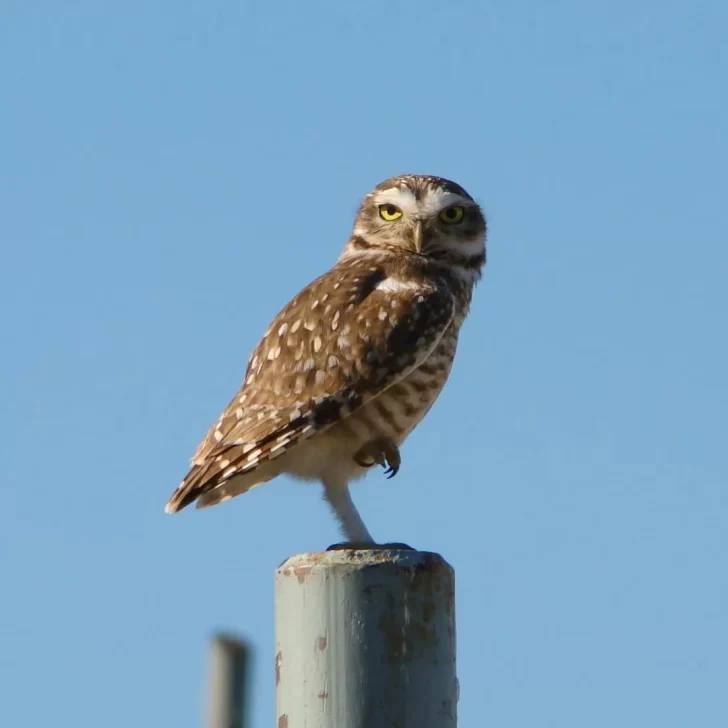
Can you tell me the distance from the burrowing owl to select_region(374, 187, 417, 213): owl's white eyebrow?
64cm

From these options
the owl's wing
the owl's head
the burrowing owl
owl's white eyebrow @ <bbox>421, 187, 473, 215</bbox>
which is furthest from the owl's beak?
the owl's wing

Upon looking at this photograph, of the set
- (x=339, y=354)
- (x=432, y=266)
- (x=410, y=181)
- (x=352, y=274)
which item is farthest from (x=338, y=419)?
(x=410, y=181)

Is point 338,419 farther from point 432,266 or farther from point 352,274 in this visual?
point 432,266

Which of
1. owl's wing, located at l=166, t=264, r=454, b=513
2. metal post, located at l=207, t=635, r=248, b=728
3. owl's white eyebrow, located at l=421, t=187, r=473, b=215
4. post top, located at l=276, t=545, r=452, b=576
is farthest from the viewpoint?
owl's white eyebrow, located at l=421, t=187, r=473, b=215

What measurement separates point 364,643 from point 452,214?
12.4ft

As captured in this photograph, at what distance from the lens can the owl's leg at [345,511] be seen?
4.92 meters

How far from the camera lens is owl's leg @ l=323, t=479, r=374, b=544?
16.1ft

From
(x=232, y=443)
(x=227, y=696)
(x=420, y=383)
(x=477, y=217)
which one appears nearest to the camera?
(x=227, y=696)

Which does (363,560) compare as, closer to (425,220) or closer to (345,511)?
(345,511)

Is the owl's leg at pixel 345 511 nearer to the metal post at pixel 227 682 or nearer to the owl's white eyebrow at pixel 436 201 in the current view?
the owl's white eyebrow at pixel 436 201

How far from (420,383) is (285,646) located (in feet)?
7.74

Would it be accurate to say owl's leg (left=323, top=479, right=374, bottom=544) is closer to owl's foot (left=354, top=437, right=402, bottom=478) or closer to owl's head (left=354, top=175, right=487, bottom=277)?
owl's foot (left=354, top=437, right=402, bottom=478)

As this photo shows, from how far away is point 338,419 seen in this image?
16.1 ft

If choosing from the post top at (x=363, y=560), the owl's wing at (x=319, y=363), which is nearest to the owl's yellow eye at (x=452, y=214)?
the owl's wing at (x=319, y=363)
